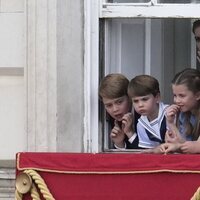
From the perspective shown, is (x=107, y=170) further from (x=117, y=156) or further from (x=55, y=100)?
(x=55, y=100)

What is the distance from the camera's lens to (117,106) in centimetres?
570

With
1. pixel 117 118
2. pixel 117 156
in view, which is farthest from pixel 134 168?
pixel 117 118

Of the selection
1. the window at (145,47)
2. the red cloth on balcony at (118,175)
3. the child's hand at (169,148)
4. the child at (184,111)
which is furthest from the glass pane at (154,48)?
the red cloth on balcony at (118,175)

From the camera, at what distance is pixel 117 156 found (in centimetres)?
533

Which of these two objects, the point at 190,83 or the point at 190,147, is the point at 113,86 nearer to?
the point at 190,83

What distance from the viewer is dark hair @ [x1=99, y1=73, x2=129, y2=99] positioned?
18.5ft

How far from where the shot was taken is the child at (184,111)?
18.3 ft

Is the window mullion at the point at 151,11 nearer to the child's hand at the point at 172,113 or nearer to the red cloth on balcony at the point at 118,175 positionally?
the child's hand at the point at 172,113

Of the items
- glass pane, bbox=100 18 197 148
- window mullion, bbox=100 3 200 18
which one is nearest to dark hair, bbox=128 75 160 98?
Result: glass pane, bbox=100 18 197 148

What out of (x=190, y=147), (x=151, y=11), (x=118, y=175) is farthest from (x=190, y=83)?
(x=118, y=175)

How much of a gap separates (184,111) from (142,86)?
0.23 meters

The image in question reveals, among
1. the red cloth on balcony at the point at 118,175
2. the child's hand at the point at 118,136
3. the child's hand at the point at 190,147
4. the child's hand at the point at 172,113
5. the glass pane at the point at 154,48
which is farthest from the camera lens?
the glass pane at the point at 154,48

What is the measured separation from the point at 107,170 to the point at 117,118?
0.47 meters

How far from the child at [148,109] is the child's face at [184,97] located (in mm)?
109
